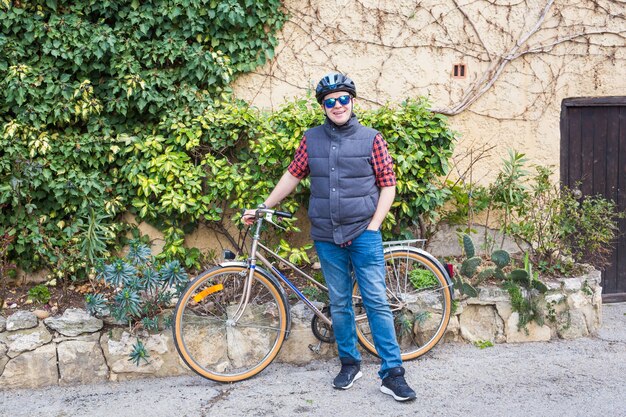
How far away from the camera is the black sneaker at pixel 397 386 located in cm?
410

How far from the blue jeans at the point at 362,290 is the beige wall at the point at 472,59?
2106mm

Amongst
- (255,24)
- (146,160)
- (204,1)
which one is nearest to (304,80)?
(255,24)

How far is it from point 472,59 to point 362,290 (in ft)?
9.67

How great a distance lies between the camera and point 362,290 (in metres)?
4.27

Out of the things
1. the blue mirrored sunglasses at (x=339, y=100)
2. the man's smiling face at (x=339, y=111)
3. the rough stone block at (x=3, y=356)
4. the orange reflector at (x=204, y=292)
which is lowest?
the rough stone block at (x=3, y=356)

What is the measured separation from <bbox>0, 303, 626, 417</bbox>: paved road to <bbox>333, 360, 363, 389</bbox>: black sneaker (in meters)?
0.05

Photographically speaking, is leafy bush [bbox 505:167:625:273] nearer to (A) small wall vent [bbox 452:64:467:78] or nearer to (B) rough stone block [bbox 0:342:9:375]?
(A) small wall vent [bbox 452:64:467:78]

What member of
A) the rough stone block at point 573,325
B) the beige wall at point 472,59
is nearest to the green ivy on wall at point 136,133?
the beige wall at point 472,59

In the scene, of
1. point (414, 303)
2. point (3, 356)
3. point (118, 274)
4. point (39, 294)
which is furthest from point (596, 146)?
point (3, 356)

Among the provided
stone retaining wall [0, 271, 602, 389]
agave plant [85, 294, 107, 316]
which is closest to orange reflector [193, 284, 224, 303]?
stone retaining wall [0, 271, 602, 389]

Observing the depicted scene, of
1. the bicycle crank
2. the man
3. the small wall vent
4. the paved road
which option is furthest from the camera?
the small wall vent

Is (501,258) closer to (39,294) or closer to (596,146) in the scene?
Answer: (596,146)

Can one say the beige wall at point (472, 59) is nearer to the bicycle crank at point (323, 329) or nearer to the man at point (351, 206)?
the man at point (351, 206)

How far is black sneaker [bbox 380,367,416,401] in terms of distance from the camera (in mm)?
4098
